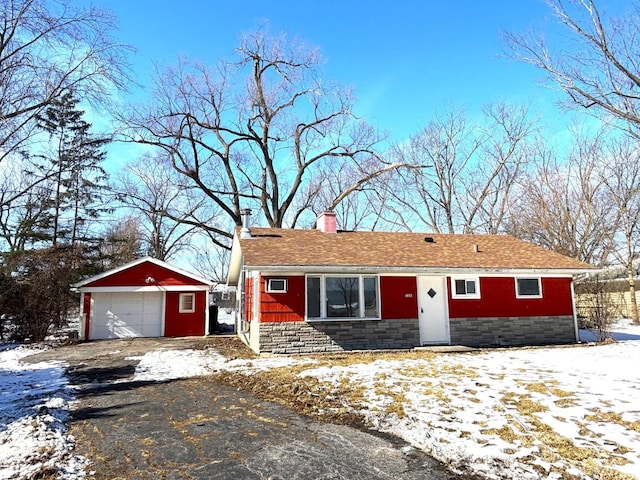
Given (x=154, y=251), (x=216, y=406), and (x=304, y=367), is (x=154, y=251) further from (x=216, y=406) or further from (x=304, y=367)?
(x=216, y=406)

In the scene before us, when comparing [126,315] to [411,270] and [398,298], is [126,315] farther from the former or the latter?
[411,270]

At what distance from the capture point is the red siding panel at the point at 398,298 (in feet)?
38.6

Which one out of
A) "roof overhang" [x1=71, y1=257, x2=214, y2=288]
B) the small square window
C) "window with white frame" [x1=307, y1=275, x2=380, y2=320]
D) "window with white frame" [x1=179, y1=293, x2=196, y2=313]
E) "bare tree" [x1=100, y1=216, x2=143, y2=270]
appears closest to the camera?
the small square window

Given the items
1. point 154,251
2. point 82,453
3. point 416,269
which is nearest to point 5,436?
point 82,453

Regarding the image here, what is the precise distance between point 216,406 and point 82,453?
200 cm

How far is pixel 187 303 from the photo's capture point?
17.5m

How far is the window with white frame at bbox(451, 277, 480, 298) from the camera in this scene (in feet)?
40.7

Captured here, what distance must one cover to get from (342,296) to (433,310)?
2.88 m

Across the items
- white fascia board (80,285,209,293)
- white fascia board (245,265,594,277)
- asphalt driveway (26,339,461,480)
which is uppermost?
white fascia board (245,265,594,277)

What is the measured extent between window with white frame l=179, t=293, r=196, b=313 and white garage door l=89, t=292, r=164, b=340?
0.84 m

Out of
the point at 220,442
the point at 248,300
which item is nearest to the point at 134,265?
the point at 248,300

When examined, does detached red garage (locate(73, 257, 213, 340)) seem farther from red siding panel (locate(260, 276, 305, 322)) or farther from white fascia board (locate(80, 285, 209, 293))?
red siding panel (locate(260, 276, 305, 322))

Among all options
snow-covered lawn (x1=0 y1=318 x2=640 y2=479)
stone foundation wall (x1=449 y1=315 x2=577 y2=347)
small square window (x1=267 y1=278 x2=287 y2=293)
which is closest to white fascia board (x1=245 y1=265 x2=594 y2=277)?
small square window (x1=267 y1=278 x2=287 y2=293)

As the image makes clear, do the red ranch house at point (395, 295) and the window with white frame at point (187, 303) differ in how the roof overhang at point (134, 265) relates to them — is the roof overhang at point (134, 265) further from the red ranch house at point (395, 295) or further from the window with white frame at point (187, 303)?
the red ranch house at point (395, 295)
